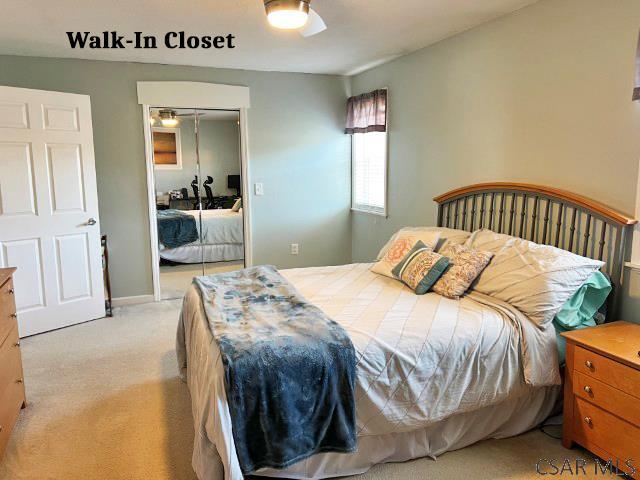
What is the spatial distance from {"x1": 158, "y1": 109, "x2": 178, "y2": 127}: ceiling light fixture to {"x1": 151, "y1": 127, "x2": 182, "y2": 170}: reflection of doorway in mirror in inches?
1.9

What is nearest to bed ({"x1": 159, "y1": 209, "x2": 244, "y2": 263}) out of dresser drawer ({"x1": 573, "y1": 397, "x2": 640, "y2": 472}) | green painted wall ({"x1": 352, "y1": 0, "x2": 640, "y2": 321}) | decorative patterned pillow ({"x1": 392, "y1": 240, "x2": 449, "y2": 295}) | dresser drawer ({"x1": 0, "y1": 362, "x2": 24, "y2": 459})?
green painted wall ({"x1": 352, "y1": 0, "x2": 640, "y2": 321})

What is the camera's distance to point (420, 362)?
2168 mm

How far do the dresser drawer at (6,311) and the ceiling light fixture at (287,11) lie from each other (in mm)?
1993

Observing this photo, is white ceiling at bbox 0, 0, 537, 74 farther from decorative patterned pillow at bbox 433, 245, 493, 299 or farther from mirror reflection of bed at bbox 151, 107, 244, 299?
decorative patterned pillow at bbox 433, 245, 493, 299

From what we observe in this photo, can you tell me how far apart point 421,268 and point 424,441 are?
100cm

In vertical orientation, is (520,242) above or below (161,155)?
below

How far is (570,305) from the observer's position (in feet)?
8.25

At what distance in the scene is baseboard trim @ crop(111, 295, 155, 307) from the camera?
474cm

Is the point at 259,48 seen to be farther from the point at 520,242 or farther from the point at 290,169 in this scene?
the point at 520,242

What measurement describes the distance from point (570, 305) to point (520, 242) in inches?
→ 17.8

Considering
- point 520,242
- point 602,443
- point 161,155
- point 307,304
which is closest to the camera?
point 602,443

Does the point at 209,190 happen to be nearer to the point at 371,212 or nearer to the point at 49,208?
the point at 49,208

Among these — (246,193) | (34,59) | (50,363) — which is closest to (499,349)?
(50,363)

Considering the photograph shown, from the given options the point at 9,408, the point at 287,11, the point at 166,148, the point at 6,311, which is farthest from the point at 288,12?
the point at 166,148
